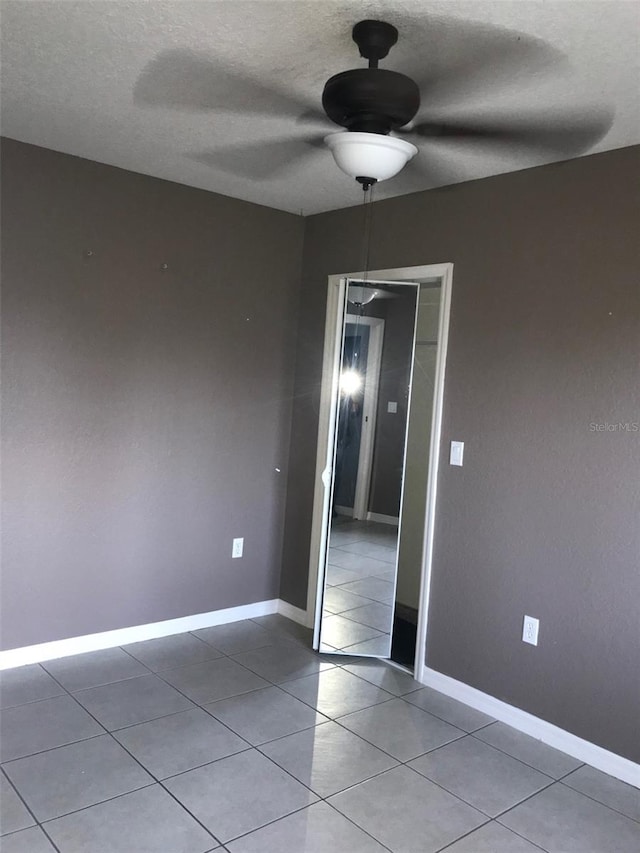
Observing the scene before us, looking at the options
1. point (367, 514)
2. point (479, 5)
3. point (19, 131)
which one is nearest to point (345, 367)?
point (367, 514)

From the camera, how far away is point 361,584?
381 centimetres

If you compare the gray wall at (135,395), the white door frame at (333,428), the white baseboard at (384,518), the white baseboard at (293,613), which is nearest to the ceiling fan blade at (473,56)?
the white door frame at (333,428)

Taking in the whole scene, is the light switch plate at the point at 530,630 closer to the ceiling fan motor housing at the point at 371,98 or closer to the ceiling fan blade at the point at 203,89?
the ceiling fan motor housing at the point at 371,98

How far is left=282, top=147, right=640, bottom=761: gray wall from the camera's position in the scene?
2.72 m

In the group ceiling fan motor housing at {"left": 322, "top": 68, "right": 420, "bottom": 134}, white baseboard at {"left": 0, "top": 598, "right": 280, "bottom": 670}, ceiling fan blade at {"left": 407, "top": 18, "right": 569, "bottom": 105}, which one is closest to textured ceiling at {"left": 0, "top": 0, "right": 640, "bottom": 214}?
ceiling fan blade at {"left": 407, "top": 18, "right": 569, "bottom": 105}

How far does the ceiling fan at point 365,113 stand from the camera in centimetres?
197

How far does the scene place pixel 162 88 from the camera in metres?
2.43

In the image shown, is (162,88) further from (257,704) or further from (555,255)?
(257,704)

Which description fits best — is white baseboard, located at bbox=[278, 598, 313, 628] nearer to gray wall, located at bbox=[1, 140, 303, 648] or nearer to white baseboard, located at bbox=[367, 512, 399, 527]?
gray wall, located at bbox=[1, 140, 303, 648]

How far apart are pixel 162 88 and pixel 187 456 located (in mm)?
1932

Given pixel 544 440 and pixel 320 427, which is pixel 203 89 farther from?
pixel 320 427

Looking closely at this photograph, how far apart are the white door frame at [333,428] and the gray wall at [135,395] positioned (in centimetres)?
29

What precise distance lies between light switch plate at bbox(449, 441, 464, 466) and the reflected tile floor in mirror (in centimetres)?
56

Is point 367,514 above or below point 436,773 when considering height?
above
